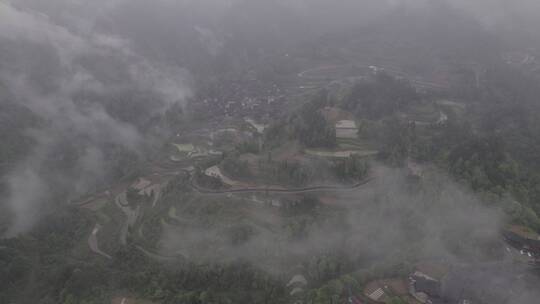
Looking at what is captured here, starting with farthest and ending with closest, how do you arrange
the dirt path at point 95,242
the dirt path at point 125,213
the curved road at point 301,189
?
1. the curved road at point 301,189
2. the dirt path at point 125,213
3. the dirt path at point 95,242

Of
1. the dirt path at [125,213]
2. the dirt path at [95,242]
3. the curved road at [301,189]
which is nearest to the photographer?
the dirt path at [95,242]

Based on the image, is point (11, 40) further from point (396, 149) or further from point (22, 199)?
point (396, 149)

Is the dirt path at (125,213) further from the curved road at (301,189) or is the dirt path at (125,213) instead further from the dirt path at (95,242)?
the curved road at (301,189)

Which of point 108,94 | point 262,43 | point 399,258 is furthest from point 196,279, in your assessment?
point 262,43

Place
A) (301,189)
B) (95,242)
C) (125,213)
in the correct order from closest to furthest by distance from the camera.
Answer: (95,242)
(301,189)
(125,213)

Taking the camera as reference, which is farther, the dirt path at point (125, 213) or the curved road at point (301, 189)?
the curved road at point (301, 189)

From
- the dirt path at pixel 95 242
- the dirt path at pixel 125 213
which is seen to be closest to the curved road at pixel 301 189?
the dirt path at pixel 125 213

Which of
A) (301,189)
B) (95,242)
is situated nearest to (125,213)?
(95,242)

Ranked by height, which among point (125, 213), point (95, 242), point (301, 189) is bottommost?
point (95, 242)

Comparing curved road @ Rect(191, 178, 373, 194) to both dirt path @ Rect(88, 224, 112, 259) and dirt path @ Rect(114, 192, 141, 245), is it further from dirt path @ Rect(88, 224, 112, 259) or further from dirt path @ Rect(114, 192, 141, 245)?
dirt path @ Rect(88, 224, 112, 259)

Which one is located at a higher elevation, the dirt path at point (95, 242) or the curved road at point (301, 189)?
the curved road at point (301, 189)

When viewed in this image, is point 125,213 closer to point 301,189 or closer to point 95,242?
point 95,242
